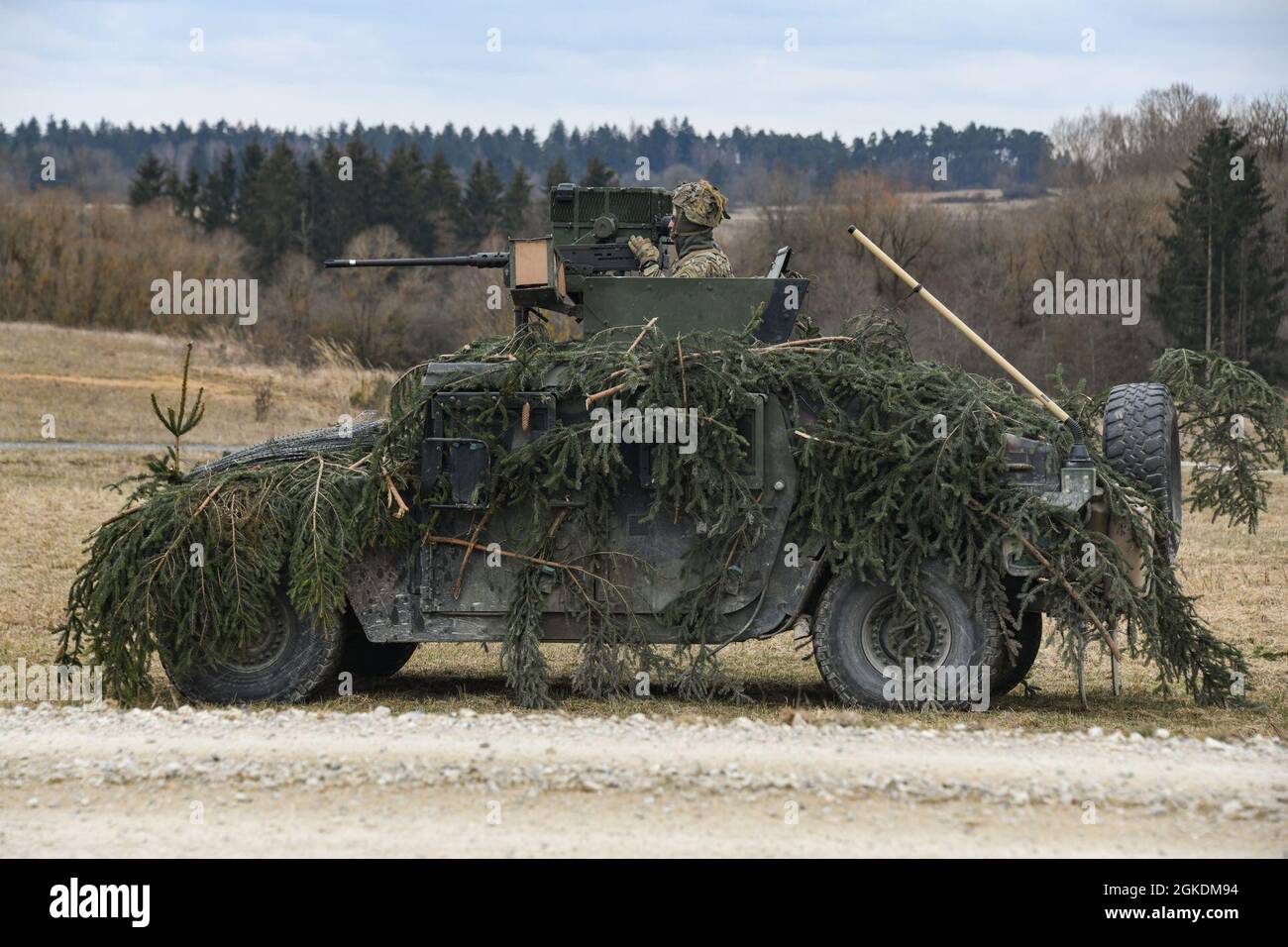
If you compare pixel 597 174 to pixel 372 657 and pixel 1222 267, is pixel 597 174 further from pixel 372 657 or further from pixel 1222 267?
pixel 372 657

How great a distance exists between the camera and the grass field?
952 cm

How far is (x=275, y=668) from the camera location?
985 cm

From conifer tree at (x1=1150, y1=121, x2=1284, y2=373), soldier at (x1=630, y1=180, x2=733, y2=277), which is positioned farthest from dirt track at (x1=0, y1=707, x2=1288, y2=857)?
conifer tree at (x1=1150, y1=121, x2=1284, y2=373)

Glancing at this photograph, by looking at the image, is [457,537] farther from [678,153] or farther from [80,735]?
[678,153]

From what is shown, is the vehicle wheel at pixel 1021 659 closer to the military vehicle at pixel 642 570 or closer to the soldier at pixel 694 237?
the military vehicle at pixel 642 570

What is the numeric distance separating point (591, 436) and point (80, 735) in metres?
3.29

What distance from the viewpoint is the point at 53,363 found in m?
37.5

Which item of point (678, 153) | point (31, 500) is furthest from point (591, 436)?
point (678, 153)

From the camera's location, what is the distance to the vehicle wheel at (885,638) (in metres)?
9.50

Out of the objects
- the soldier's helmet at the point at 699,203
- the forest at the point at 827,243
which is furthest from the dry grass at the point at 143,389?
the soldier's helmet at the point at 699,203

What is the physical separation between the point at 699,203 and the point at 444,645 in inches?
181

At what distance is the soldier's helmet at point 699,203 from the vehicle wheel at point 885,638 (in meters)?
2.81

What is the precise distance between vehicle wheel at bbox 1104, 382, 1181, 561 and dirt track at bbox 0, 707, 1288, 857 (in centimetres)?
191

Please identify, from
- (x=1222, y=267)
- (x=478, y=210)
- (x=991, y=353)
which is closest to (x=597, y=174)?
(x=1222, y=267)
